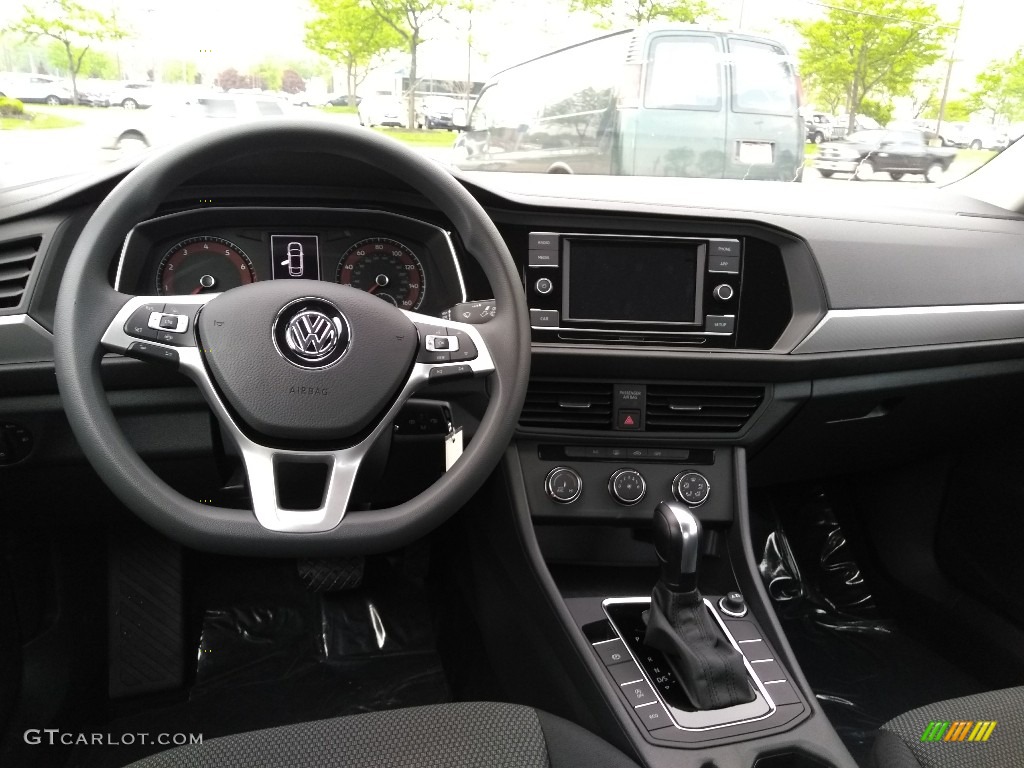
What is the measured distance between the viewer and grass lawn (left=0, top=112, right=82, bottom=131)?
1.56 meters

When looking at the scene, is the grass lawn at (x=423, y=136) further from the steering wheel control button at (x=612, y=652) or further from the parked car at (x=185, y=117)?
the steering wheel control button at (x=612, y=652)

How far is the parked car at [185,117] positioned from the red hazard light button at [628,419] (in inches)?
34.0

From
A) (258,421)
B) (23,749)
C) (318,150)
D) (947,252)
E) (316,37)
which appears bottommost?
(23,749)

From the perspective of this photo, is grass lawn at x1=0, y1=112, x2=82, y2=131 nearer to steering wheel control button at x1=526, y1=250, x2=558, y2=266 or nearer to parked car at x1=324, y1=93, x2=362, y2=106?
parked car at x1=324, y1=93, x2=362, y2=106

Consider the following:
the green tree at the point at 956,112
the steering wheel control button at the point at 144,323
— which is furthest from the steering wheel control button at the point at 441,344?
the green tree at the point at 956,112

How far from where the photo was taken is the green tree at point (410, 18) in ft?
5.42

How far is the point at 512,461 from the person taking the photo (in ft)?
5.64

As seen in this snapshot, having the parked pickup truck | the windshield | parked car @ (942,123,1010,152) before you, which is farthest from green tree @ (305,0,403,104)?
parked car @ (942,123,1010,152)

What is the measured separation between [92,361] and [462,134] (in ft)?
3.18

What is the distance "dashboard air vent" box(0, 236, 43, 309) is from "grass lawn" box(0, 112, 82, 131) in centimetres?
30

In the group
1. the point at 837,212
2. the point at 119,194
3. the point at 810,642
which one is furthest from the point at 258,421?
the point at 810,642

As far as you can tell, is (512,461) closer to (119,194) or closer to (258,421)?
(258,421)

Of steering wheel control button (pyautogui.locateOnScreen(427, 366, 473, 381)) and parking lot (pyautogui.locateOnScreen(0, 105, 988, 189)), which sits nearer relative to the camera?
steering wheel control button (pyautogui.locateOnScreen(427, 366, 473, 381))

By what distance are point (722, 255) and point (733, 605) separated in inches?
27.6
